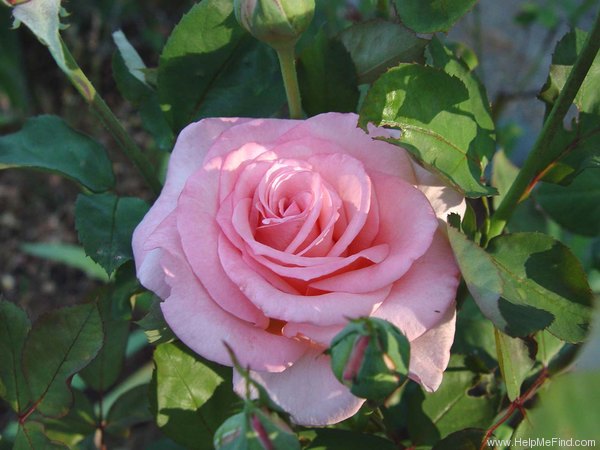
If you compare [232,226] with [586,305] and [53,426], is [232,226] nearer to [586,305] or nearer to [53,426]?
[586,305]

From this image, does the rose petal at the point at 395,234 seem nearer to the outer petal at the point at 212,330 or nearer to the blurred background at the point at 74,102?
the outer petal at the point at 212,330

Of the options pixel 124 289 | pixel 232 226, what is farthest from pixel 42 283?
pixel 232 226

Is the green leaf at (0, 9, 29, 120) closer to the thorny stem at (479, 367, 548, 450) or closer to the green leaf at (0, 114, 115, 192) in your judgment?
the green leaf at (0, 114, 115, 192)

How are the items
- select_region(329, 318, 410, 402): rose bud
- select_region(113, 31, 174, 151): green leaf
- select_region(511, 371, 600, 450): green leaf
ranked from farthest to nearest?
select_region(113, 31, 174, 151): green leaf, select_region(329, 318, 410, 402): rose bud, select_region(511, 371, 600, 450): green leaf

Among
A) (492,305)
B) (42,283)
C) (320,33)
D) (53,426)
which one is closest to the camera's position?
(492,305)

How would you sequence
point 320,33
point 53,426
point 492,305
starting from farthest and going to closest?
1. point 53,426
2. point 320,33
3. point 492,305

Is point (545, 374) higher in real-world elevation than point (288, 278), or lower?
lower

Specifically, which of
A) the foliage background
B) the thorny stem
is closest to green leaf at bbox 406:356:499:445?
the thorny stem
